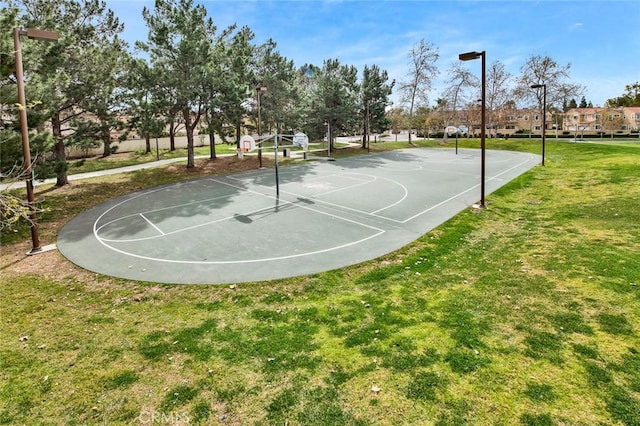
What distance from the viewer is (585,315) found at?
236 inches

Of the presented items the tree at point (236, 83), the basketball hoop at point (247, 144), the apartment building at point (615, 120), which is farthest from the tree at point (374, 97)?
the apartment building at point (615, 120)

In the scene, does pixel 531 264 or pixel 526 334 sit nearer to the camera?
pixel 526 334

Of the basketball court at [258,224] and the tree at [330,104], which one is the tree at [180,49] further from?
the tree at [330,104]

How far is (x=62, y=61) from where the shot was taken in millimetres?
17391

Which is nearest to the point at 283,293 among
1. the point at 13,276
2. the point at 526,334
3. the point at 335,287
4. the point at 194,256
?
the point at 335,287

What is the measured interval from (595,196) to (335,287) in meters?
13.9

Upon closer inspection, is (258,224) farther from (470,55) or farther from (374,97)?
(374,97)

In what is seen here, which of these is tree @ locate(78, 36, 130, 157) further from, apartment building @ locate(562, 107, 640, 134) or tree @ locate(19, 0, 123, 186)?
apartment building @ locate(562, 107, 640, 134)

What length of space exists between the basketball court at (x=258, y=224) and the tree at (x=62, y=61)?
5.18 meters

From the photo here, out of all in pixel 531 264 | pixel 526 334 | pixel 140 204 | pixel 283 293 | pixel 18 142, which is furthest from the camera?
pixel 140 204

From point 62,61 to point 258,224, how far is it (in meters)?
13.5

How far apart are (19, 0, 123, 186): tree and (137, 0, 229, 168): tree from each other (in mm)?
3054

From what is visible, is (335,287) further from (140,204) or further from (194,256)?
(140,204)

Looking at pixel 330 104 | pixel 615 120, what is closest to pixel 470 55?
pixel 330 104
